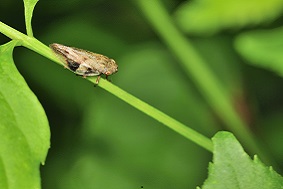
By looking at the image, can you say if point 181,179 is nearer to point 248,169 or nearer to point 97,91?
point 97,91

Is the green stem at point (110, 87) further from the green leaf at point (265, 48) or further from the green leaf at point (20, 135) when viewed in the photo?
the green leaf at point (265, 48)

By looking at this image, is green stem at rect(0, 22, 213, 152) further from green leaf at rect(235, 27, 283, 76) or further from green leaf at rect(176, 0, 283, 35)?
green leaf at rect(176, 0, 283, 35)

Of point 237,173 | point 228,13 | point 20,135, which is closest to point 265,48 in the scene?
point 228,13

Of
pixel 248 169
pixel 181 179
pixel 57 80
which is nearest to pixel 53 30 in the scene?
pixel 57 80

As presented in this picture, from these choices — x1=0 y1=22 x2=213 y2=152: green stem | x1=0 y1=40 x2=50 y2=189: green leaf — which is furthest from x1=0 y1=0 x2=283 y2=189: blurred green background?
x1=0 y1=40 x2=50 y2=189: green leaf

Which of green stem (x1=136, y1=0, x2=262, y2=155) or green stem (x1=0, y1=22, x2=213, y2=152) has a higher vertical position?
green stem (x1=136, y1=0, x2=262, y2=155)

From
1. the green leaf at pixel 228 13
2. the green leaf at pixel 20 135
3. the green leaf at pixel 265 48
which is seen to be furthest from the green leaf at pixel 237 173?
the green leaf at pixel 228 13
